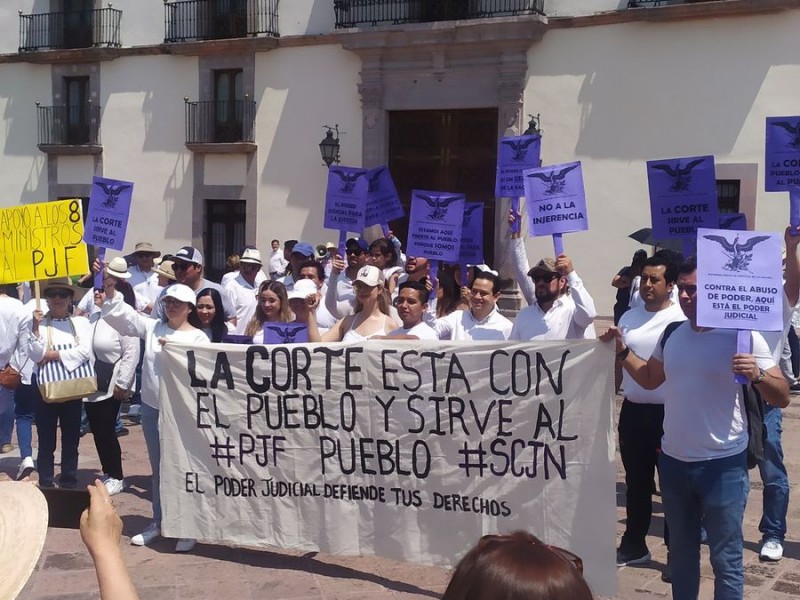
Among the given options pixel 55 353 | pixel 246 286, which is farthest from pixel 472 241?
pixel 55 353

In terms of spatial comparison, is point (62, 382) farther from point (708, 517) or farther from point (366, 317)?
point (708, 517)

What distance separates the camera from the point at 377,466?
5.27 metres

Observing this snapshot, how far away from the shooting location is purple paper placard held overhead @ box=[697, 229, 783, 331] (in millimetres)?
4098

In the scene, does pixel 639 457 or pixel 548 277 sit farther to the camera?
pixel 548 277

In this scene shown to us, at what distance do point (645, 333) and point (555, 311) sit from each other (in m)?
0.67

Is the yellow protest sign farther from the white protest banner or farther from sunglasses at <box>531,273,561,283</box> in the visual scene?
sunglasses at <box>531,273,561,283</box>

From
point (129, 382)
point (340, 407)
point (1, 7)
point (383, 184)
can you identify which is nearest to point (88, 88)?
point (1, 7)

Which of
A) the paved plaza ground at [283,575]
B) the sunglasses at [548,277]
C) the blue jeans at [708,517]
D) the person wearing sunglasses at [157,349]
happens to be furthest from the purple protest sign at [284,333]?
the blue jeans at [708,517]

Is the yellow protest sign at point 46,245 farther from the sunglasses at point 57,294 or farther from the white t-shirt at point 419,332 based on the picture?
the white t-shirt at point 419,332

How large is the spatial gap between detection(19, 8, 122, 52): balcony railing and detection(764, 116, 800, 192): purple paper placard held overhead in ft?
63.5

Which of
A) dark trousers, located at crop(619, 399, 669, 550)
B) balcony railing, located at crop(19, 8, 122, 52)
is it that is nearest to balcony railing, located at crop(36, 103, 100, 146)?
balcony railing, located at crop(19, 8, 122, 52)

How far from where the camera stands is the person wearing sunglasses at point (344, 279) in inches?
320

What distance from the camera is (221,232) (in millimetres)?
22094

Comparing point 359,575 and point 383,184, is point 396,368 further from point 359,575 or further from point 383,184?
point 383,184
